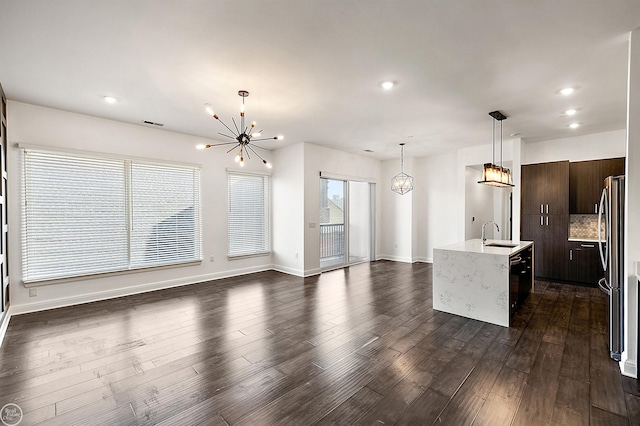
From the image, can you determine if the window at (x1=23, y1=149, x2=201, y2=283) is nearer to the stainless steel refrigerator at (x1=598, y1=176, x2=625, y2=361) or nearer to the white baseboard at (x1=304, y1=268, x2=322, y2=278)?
the white baseboard at (x1=304, y1=268, x2=322, y2=278)

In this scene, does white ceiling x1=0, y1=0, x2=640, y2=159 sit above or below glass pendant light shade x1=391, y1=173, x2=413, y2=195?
above

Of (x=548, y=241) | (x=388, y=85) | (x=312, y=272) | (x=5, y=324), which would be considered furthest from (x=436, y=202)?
(x=5, y=324)

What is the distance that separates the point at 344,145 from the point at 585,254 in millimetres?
4930

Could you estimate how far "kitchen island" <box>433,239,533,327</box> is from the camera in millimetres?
3609

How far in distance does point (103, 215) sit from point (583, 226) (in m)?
8.60

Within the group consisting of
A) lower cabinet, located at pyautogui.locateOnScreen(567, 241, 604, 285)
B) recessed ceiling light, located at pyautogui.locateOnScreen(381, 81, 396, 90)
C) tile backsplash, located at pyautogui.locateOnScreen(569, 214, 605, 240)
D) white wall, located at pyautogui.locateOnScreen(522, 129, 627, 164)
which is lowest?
lower cabinet, located at pyautogui.locateOnScreen(567, 241, 604, 285)

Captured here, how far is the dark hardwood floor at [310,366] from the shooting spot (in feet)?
6.75

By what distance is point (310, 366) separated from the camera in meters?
2.66

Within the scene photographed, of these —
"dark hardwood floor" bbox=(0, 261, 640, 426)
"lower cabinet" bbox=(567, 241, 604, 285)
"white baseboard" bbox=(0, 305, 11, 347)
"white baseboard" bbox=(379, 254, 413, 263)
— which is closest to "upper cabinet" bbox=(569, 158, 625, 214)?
"lower cabinet" bbox=(567, 241, 604, 285)

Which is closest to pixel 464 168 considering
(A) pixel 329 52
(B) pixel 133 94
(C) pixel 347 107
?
(C) pixel 347 107

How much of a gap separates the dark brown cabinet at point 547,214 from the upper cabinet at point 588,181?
0.27 metres

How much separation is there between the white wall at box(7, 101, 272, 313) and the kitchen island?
4.09 meters

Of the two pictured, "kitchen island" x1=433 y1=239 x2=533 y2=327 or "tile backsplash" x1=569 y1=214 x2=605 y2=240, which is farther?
"tile backsplash" x1=569 y1=214 x2=605 y2=240

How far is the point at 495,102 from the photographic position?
13.0 ft
